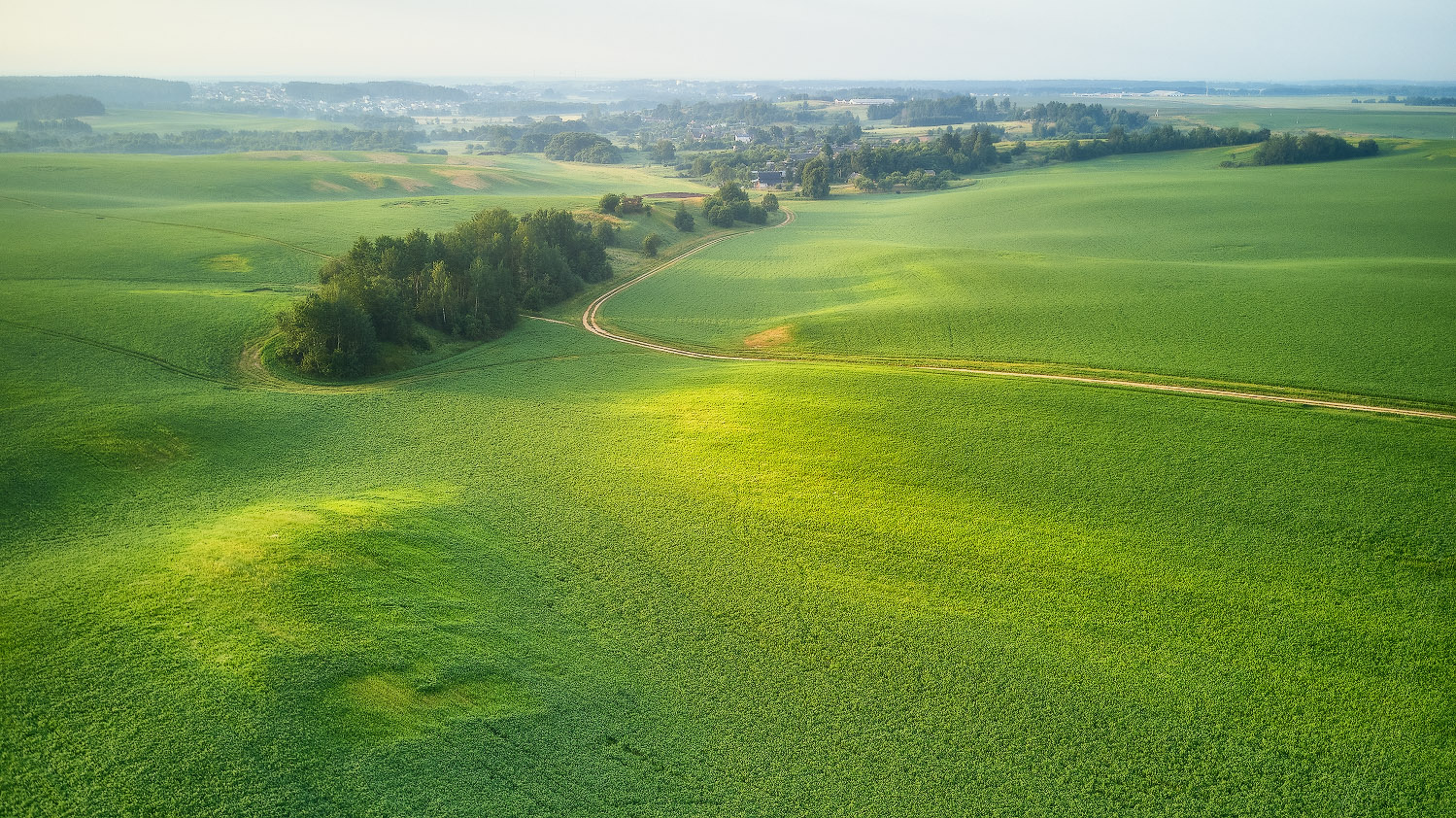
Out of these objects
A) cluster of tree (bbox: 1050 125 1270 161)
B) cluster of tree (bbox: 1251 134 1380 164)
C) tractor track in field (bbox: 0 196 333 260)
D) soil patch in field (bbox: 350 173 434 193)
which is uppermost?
cluster of tree (bbox: 1050 125 1270 161)

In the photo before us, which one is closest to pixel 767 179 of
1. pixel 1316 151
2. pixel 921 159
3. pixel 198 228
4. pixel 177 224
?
pixel 921 159

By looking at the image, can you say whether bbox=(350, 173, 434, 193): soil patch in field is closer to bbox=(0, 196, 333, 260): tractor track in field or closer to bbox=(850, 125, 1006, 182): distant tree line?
bbox=(0, 196, 333, 260): tractor track in field

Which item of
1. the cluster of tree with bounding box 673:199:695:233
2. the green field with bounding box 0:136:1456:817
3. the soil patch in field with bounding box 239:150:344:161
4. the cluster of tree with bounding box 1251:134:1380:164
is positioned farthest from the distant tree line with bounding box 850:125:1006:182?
the soil patch in field with bounding box 239:150:344:161

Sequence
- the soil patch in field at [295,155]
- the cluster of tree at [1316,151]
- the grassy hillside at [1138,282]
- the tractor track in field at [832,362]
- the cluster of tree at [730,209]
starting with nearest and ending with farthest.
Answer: the tractor track in field at [832,362], the grassy hillside at [1138,282], the cluster of tree at [730,209], the cluster of tree at [1316,151], the soil patch in field at [295,155]

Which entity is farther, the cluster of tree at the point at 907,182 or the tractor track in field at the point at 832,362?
the cluster of tree at the point at 907,182

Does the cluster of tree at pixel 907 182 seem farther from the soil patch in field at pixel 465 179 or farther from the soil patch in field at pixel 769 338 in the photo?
the soil patch in field at pixel 769 338

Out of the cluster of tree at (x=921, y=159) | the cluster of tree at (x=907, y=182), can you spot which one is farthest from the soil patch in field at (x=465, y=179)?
the cluster of tree at (x=907, y=182)

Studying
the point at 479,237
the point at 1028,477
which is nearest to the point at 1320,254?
the point at 1028,477
